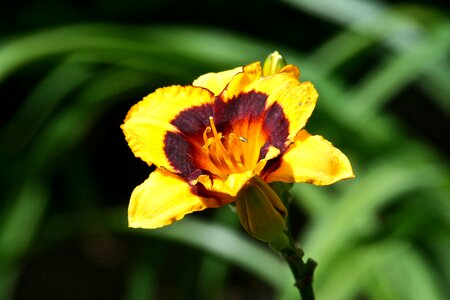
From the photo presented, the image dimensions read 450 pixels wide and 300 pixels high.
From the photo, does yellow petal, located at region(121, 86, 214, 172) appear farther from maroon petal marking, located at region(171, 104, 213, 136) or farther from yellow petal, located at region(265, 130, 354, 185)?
yellow petal, located at region(265, 130, 354, 185)

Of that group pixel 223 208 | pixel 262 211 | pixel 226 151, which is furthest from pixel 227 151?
pixel 223 208

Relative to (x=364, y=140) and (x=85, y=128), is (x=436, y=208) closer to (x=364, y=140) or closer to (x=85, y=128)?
(x=364, y=140)

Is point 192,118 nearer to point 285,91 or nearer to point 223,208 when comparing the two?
point 285,91

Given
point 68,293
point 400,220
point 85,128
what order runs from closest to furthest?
point 400,220 < point 85,128 < point 68,293

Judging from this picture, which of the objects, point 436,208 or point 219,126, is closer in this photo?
point 219,126

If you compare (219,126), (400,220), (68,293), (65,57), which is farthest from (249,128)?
(68,293)

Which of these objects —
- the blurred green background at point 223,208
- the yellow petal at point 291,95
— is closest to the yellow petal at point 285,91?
the yellow petal at point 291,95
